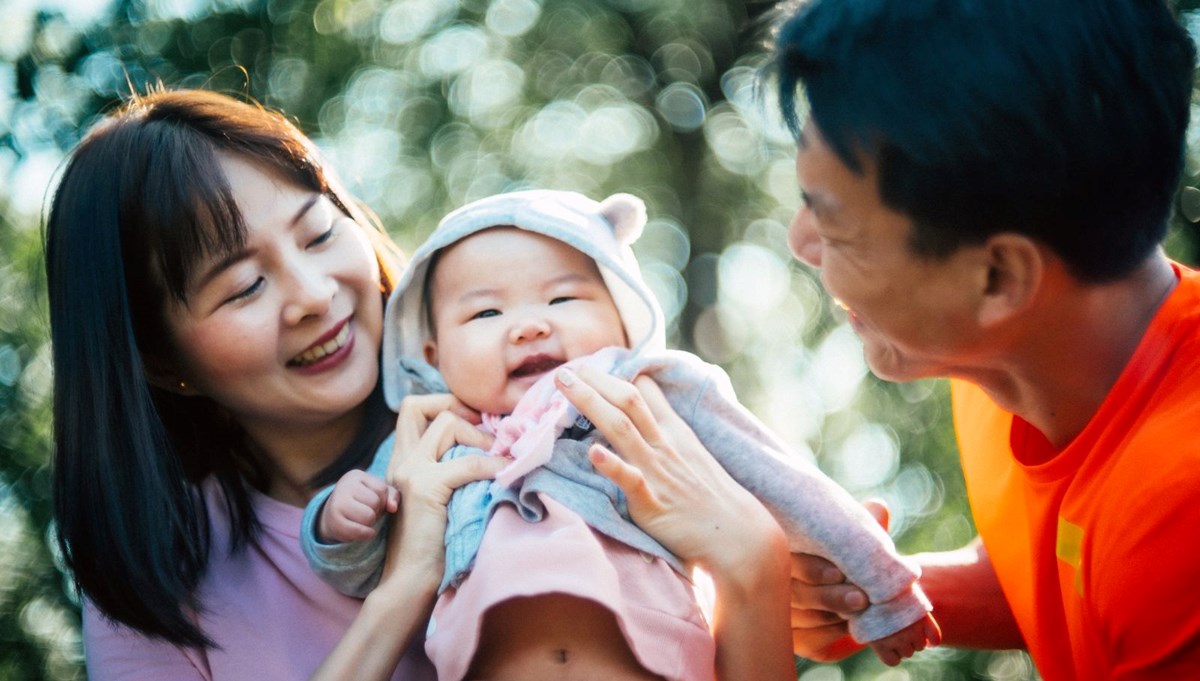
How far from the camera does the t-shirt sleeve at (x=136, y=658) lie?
215 centimetres

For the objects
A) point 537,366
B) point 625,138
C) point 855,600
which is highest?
point 537,366

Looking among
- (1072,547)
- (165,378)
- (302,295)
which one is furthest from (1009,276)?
(165,378)

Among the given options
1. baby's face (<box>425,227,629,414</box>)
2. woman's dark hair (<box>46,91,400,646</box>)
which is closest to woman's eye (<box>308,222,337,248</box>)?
woman's dark hair (<box>46,91,400,646</box>)

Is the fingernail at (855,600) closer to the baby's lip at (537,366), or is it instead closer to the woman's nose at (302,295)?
the baby's lip at (537,366)

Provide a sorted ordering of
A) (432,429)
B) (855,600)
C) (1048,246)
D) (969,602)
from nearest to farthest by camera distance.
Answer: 1. (1048,246)
2. (855,600)
3. (432,429)
4. (969,602)

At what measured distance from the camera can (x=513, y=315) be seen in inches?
80.4

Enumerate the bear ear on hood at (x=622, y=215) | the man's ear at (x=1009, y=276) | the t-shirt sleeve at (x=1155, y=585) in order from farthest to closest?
1. the bear ear on hood at (x=622, y=215)
2. the man's ear at (x=1009, y=276)
3. the t-shirt sleeve at (x=1155, y=585)

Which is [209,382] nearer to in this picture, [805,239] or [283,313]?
[283,313]

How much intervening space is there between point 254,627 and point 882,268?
1.42m

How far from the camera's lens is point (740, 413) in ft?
6.85

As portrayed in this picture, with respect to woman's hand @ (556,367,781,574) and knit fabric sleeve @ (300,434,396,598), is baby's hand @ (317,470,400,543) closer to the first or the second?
knit fabric sleeve @ (300,434,396,598)

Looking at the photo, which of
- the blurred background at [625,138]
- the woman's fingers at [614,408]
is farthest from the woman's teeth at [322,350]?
the blurred background at [625,138]

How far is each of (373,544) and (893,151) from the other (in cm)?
120

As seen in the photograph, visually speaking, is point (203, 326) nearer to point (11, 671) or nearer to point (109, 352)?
point (109, 352)
